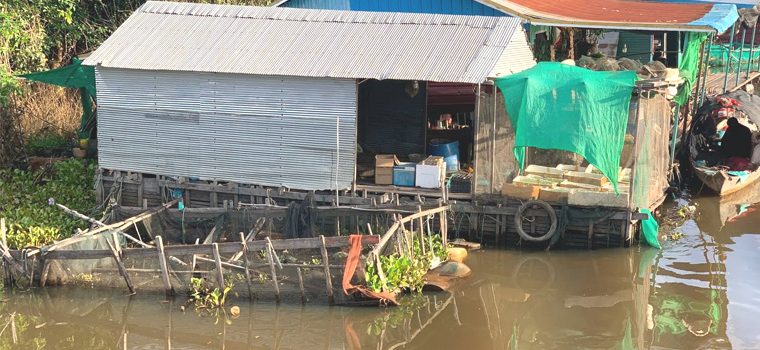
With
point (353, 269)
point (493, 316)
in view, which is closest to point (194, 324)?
point (353, 269)

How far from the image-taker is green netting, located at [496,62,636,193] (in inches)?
570

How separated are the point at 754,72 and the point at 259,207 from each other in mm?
19733

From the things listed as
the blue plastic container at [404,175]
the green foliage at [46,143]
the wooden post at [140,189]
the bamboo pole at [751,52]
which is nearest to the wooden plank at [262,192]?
the wooden post at [140,189]

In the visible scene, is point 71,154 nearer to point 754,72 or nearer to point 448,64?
point 448,64

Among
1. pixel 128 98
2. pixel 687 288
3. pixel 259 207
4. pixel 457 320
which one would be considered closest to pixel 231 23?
pixel 128 98

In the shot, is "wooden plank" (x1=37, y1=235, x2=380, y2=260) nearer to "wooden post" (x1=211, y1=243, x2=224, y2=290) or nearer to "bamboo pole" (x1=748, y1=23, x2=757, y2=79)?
"wooden post" (x1=211, y1=243, x2=224, y2=290)

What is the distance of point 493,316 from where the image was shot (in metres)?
13.4

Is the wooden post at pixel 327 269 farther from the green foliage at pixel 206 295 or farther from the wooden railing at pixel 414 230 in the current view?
the green foliage at pixel 206 295

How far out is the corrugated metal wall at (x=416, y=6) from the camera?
20266mm

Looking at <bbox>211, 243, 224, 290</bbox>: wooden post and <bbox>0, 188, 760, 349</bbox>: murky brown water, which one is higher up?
<bbox>211, 243, 224, 290</bbox>: wooden post

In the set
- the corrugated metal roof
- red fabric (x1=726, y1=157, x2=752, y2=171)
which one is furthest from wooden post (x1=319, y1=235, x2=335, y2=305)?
red fabric (x1=726, y1=157, x2=752, y2=171)

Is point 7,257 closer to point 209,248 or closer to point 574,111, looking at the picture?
point 209,248

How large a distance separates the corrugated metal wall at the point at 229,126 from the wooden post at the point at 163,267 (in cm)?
353

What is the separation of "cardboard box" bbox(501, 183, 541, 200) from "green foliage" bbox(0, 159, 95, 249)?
7.38 m
